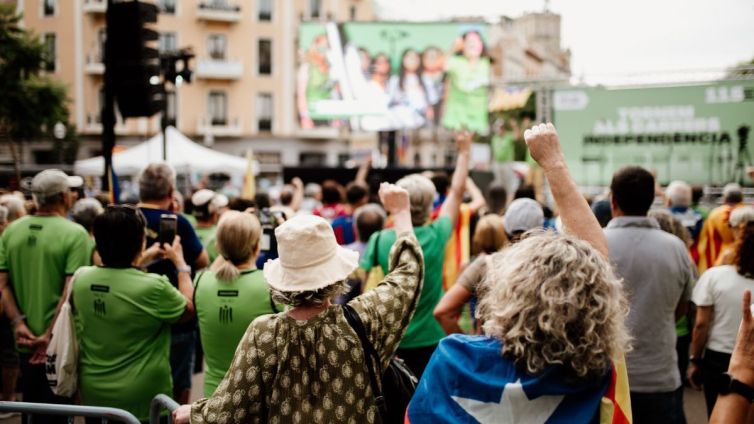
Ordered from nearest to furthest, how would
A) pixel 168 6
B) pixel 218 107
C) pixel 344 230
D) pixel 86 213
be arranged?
pixel 86 213 < pixel 344 230 < pixel 168 6 < pixel 218 107

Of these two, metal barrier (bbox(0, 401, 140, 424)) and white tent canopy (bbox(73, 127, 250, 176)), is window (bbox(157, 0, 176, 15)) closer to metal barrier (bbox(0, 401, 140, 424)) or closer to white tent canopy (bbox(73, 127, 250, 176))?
white tent canopy (bbox(73, 127, 250, 176))

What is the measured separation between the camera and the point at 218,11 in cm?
3716

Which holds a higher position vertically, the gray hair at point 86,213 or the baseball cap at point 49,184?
the baseball cap at point 49,184

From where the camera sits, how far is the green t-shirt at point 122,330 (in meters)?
3.58

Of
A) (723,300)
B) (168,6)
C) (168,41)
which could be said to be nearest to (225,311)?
(723,300)

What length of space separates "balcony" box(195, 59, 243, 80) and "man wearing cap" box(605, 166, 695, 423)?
3588cm

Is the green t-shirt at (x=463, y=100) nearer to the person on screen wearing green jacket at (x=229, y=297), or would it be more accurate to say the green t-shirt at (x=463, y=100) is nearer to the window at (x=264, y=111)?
the window at (x=264, y=111)

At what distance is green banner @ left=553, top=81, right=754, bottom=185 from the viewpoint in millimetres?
12922

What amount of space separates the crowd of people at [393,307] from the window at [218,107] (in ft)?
107

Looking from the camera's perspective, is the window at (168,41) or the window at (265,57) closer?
the window at (168,41)

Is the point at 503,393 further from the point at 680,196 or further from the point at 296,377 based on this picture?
the point at 680,196

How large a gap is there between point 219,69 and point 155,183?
34.2 meters

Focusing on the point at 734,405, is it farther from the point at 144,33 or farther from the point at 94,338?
the point at 144,33

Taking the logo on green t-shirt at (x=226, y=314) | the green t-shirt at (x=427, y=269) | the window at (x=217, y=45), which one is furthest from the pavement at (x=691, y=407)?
the window at (x=217, y=45)
